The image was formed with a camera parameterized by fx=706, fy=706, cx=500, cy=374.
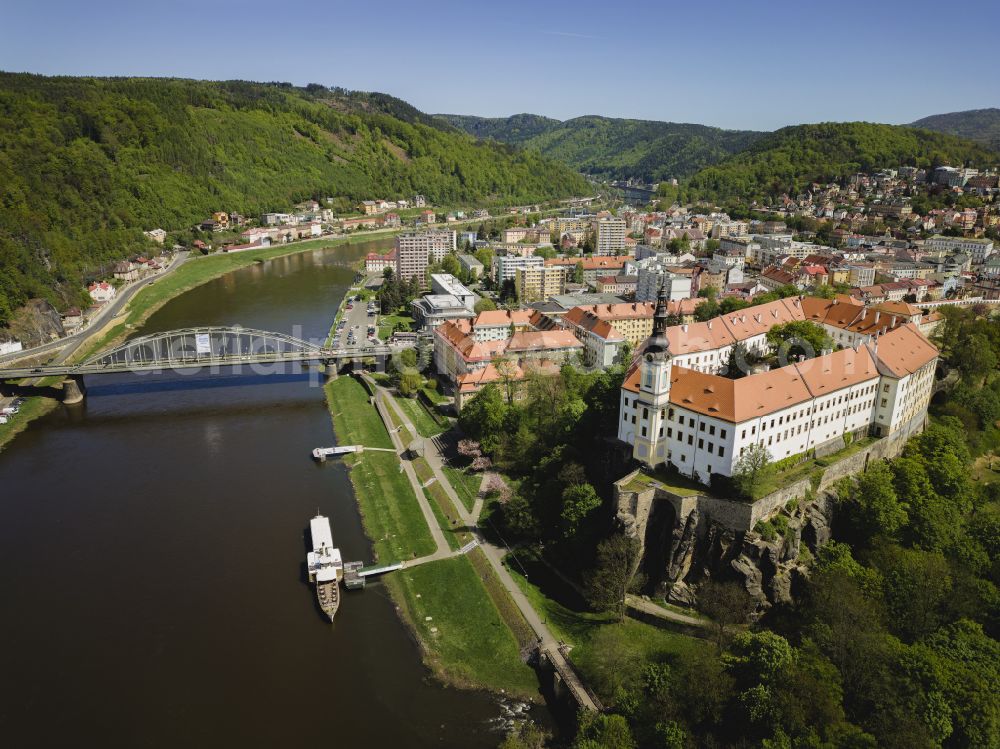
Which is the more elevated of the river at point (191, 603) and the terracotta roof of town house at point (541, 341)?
the terracotta roof of town house at point (541, 341)

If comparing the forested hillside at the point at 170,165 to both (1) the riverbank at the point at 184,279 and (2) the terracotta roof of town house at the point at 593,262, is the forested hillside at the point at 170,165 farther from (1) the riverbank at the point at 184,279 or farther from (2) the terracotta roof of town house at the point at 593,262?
(2) the terracotta roof of town house at the point at 593,262

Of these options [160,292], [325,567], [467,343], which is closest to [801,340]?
[467,343]

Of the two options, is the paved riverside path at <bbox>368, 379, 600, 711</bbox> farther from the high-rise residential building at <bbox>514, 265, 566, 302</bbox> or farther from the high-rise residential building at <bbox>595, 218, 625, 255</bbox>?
the high-rise residential building at <bbox>595, 218, 625, 255</bbox>

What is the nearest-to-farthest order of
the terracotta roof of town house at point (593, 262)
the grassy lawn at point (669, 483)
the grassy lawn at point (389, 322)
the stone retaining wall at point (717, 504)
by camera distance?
1. the stone retaining wall at point (717, 504)
2. the grassy lawn at point (669, 483)
3. the grassy lawn at point (389, 322)
4. the terracotta roof of town house at point (593, 262)

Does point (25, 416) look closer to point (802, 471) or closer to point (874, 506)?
point (802, 471)

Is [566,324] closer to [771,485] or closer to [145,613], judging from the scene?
[771,485]

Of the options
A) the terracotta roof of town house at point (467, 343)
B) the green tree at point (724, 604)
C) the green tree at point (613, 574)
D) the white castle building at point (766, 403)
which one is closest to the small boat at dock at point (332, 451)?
the terracotta roof of town house at point (467, 343)

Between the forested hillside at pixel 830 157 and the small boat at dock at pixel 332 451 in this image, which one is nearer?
the small boat at dock at pixel 332 451
